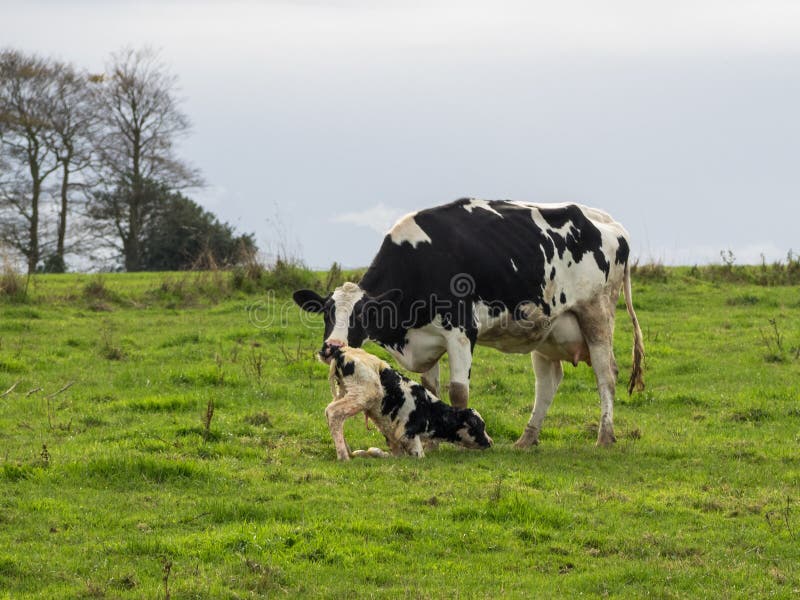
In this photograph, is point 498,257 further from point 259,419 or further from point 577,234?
point 259,419

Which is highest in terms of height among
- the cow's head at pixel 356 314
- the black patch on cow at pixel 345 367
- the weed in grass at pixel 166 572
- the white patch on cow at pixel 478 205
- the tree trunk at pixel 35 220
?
the tree trunk at pixel 35 220

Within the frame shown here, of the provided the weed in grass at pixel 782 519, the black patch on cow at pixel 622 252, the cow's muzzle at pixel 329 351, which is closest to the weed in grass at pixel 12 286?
the cow's muzzle at pixel 329 351

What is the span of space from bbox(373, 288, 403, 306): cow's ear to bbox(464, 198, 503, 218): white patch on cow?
1536 mm

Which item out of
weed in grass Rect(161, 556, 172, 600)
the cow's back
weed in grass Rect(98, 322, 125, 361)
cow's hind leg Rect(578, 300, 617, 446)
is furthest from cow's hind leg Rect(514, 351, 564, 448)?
weed in grass Rect(98, 322, 125, 361)

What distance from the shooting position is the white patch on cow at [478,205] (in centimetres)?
1323

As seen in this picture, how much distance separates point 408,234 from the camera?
12.6m

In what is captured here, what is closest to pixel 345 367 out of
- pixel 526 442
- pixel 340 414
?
pixel 340 414

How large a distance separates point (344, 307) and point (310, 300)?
62cm

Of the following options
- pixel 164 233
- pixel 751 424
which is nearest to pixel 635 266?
pixel 751 424

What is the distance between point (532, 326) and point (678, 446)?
2.06 m

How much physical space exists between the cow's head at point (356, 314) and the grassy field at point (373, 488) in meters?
1.18

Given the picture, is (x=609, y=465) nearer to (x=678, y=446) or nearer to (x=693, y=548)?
(x=678, y=446)

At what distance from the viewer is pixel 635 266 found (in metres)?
27.3

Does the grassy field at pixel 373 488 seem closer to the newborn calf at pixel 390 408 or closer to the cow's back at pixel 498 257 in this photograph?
the newborn calf at pixel 390 408
